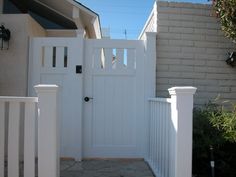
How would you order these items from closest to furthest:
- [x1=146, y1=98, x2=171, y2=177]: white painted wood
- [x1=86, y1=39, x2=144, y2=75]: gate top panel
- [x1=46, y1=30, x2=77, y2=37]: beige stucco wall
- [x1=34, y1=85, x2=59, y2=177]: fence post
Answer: [x1=34, y1=85, x2=59, y2=177]: fence post
[x1=146, y1=98, x2=171, y2=177]: white painted wood
[x1=86, y1=39, x2=144, y2=75]: gate top panel
[x1=46, y1=30, x2=77, y2=37]: beige stucco wall

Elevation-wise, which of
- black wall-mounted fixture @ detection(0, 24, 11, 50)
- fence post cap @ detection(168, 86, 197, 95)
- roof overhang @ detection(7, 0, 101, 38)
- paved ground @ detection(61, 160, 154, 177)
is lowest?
paved ground @ detection(61, 160, 154, 177)

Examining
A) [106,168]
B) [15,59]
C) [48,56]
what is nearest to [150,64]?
[48,56]

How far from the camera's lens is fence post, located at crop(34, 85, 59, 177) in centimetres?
365

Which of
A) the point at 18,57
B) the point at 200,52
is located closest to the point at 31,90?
the point at 18,57

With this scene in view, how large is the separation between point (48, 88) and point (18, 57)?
2353 mm

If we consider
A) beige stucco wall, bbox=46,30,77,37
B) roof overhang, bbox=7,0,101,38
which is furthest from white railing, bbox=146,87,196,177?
beige stucco wall, bbox=46,30,77,37

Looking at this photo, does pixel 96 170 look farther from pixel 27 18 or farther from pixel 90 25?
pixel 90 25

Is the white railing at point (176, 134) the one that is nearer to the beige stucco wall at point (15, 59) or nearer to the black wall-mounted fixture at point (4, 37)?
the beige stucco wall at point (15, 59)

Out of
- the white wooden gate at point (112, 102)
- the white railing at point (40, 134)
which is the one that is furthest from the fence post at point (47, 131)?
the white wooden gate at point (112, 102)

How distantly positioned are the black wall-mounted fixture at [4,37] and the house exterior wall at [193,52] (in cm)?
256

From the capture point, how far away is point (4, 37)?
221 inches

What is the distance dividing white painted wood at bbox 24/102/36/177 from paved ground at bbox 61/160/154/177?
0.98 m

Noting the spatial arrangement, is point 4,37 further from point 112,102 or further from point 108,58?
point 112,102

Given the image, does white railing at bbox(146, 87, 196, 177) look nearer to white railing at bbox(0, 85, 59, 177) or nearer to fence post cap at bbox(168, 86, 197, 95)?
fence post cap at bbox(168, 86, 197, 95)
